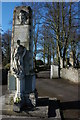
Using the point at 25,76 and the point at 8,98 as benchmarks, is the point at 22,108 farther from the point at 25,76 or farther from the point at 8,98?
the point at 25,76

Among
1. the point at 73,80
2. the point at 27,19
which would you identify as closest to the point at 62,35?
the point at 73,80

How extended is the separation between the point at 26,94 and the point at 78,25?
16101 mm

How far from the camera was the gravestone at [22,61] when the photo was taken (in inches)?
224

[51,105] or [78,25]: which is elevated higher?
[78,25]

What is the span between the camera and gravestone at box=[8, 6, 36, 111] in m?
5.69

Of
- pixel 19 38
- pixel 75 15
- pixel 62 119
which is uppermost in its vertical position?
pixel 75 15

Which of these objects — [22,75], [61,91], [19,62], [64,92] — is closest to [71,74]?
[61,91]

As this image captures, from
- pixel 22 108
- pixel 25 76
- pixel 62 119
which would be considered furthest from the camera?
pixel 25 76

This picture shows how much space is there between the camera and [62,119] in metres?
5.21

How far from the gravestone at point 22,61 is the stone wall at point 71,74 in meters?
8.79

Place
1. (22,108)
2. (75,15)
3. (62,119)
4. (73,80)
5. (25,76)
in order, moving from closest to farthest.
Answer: (62,119) < (22,108) < (25,76) < (73,80) < (75,15)

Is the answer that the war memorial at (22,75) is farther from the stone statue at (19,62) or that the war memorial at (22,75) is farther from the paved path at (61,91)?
the paved path at (61,91)

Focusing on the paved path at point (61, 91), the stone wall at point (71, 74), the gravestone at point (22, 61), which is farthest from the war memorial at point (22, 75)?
the stone wall at point (71, 74)

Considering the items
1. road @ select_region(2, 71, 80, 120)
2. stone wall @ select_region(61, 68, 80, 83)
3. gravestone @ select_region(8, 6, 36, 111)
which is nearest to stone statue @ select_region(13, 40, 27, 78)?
gravestone @ select_region(8, 6, 36, 111)
